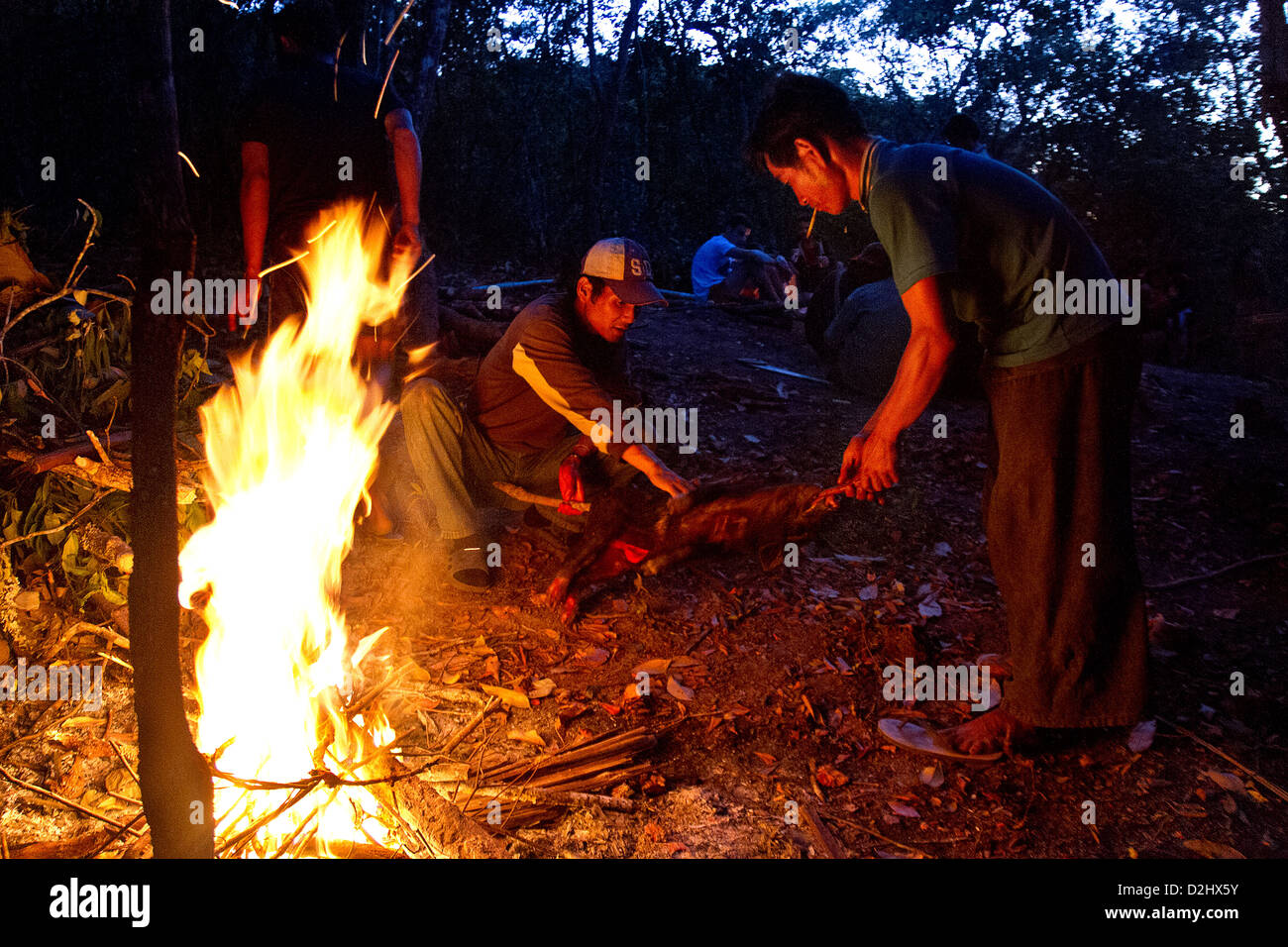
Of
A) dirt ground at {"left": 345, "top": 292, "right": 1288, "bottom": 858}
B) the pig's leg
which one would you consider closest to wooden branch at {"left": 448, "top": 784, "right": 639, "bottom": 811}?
dirt ground at {"left": 345, "top": 292, "right": 1288, "bottom": 858}

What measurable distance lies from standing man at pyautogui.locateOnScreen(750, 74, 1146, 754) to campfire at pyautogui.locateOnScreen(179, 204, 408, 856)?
2189 millimetres

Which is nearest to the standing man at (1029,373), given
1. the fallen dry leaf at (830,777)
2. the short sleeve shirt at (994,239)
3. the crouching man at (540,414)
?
the short sleeve shirt at (994,239)

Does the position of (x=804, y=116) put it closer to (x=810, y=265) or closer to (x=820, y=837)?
(x=820, y=837)

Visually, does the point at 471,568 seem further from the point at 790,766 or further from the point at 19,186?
the point at 19,186

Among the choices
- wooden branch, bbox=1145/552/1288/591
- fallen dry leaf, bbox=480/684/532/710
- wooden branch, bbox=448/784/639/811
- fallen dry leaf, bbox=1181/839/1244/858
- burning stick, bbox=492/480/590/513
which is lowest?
fallen dry leaf, bbox=1181/839/1244/858

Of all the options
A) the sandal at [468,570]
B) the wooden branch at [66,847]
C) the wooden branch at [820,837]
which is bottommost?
the wooden branch at [820,837]

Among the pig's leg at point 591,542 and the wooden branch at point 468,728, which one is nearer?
the wooden branch at point 468,728

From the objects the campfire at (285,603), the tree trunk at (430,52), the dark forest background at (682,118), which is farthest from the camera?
the dark forest background at (682,118)

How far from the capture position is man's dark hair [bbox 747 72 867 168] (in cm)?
298

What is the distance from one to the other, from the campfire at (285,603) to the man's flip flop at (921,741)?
194 centimetres

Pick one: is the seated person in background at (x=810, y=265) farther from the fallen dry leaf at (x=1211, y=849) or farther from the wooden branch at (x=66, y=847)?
the wooden branch at (x=66, y=847)

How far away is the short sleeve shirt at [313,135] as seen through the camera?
424cm

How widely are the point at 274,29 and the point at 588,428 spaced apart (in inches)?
105

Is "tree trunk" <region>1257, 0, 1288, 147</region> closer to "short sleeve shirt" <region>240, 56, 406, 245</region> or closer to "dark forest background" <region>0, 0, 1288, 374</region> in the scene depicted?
"dark forest background" <region>0, 0, 1288, 374</region>
